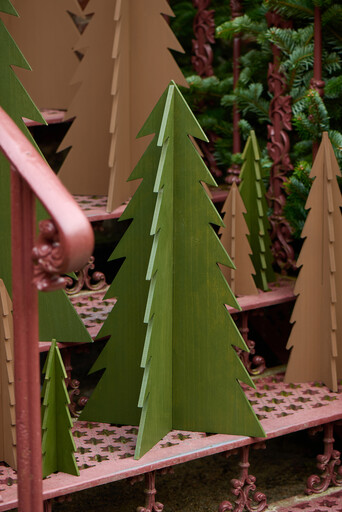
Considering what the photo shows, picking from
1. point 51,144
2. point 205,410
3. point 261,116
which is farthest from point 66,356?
point 261,116

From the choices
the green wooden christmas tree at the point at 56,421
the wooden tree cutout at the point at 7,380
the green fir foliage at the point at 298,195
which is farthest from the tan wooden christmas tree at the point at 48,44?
the green wooden christmas tree at the point at 56,421

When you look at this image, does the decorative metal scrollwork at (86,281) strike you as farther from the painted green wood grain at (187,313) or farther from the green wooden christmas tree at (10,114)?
the painted green wood grain at (187,313)

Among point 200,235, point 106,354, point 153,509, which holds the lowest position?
point 153,509

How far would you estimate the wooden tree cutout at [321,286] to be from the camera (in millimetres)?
3746

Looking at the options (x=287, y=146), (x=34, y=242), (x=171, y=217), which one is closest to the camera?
(x=34, y=242)

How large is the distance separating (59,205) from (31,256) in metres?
0.17

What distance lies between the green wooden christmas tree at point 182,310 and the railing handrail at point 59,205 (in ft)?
3.92

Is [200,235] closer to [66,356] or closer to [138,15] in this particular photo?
[66,356]

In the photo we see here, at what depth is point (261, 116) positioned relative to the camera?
456 cm

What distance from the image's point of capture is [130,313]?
3.36 m

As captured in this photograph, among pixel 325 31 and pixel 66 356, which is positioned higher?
pixel 325 31

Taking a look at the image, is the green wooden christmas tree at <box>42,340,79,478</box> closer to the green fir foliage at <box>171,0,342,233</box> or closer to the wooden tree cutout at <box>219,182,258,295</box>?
the wooden tree cutout at <box>219,182,258,295</box>

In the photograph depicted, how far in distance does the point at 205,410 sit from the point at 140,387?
0.83ft

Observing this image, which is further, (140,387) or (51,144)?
(51,144)
